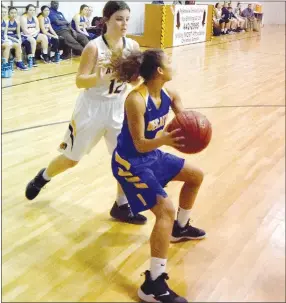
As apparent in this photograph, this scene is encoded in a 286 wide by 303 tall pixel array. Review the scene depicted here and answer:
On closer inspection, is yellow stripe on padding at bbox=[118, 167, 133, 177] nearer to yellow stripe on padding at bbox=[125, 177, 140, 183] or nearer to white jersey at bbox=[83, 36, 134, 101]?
yellow stripe on padding at bbox=[125, 177, 140, 183]

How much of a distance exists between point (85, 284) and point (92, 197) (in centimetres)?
90

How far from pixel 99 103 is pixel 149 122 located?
1.85ft

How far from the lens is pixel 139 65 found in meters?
1.59

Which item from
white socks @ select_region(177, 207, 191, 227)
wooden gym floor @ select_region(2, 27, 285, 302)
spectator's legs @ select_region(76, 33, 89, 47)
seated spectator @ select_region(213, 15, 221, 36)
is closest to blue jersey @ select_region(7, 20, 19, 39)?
spectator's legs @ select_region(76, 33, 89, 47)

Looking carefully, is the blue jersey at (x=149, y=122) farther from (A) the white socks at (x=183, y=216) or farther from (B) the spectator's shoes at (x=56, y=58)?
(B) the spectator's shoes at (x=56, y=58)

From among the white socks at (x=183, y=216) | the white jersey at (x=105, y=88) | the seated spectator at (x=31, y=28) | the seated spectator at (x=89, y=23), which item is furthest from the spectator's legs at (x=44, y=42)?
the white socks at (x=183, y=216)

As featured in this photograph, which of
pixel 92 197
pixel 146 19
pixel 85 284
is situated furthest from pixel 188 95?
pixel 146 19

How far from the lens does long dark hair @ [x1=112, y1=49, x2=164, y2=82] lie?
156cm

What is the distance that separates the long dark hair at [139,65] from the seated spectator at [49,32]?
5.48 m

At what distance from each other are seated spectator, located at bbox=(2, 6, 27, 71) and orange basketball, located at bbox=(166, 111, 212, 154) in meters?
5.15

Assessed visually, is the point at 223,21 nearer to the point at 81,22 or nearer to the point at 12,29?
the point at 81,22

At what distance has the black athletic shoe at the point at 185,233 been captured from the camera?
204 centimetres

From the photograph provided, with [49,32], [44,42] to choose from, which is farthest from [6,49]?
[49,32]

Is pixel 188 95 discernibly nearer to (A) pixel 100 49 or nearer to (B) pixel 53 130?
(B) pixel 53 130
